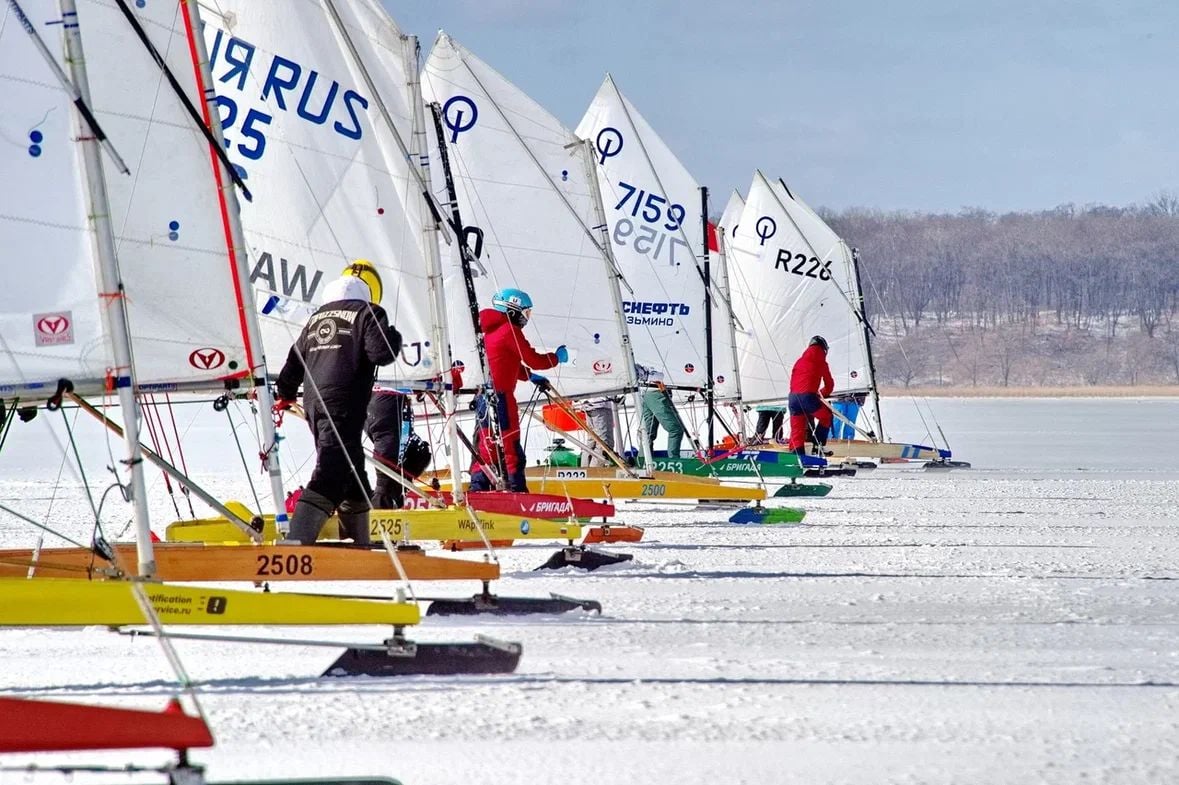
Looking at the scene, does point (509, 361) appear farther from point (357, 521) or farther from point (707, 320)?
point (707, 320)

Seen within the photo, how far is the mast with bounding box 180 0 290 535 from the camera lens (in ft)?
26.7

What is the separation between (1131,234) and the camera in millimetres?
150250

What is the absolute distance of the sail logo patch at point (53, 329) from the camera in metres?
7.04

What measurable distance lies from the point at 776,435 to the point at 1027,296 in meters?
110

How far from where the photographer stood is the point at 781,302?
86.3 feet

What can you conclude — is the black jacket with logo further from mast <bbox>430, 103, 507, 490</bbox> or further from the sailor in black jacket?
mast <bbox>430, 103, 507, 490</bbox>

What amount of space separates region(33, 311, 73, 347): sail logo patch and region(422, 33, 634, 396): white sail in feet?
26.7

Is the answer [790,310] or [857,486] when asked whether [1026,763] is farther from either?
[790,310]

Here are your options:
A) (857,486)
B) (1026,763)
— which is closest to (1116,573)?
(1026,763)

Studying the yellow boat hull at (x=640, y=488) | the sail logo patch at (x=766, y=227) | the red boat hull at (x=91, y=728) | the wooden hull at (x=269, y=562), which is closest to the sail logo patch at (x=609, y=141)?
the sail logo patch at (x=766, y=227)

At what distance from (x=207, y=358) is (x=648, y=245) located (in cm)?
1218

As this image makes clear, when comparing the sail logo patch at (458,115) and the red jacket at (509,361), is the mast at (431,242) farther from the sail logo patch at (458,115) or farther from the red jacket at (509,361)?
the sail logo patch at (458,115)

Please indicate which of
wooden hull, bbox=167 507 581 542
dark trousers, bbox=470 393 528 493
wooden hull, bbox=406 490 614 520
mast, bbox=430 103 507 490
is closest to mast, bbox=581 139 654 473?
dark trousers, bbox=470 393 528 493

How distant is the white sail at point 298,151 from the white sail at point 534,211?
4.09 m
